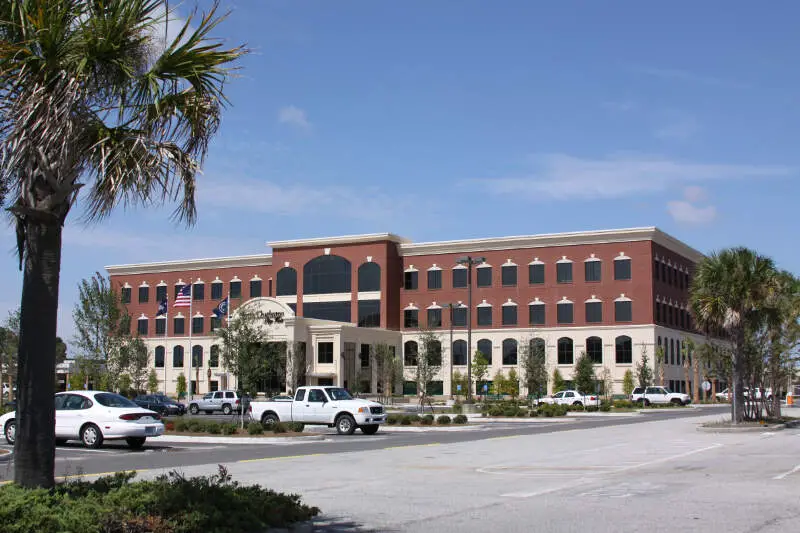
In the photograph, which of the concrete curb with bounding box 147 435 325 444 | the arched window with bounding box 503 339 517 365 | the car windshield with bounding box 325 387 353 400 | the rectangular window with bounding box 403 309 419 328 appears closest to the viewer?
the concrete curb with bounding box 147 435 325 444

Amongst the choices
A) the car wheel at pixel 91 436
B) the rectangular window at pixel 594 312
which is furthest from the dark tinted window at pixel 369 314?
the car wheel at pixel 91 436

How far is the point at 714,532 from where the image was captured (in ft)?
33.2

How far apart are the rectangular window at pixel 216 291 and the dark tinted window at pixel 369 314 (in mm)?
17608

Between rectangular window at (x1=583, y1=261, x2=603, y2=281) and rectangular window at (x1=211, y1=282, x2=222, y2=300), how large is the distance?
39.4 metres

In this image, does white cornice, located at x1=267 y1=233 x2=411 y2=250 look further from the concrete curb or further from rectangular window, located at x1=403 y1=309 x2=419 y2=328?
the concrete curb

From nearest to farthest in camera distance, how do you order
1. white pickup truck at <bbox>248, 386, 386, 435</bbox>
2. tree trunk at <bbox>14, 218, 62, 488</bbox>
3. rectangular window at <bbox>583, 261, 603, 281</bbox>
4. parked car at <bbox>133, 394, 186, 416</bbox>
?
tree trunk at <bbox>14, 218, 62, 488</bbox>, white pickup truck at <bbox>248, 386, 386, 435</bbox>, parked car at <bbox>133, 394, 186, 416</bbox>, rectangular window at <bbox>583, 261, 603, 281</bbox>

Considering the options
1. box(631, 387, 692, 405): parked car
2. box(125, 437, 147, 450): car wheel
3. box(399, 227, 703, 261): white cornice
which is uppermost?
box(399, 227, 703, 261): white cornice

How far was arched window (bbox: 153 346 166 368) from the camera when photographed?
91.6 metres

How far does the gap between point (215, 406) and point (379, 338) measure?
25.6 meters

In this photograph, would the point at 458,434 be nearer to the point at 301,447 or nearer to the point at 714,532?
the point at 301,447

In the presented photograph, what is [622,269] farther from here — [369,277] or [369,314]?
[369,314]

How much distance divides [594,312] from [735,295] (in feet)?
145

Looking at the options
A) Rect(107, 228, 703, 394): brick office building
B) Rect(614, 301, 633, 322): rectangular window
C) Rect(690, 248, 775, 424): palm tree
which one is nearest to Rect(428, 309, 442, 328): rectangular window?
Rect(107, 228, 703, 394): brick office building

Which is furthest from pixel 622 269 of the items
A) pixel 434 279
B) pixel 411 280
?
pixel 411 280
